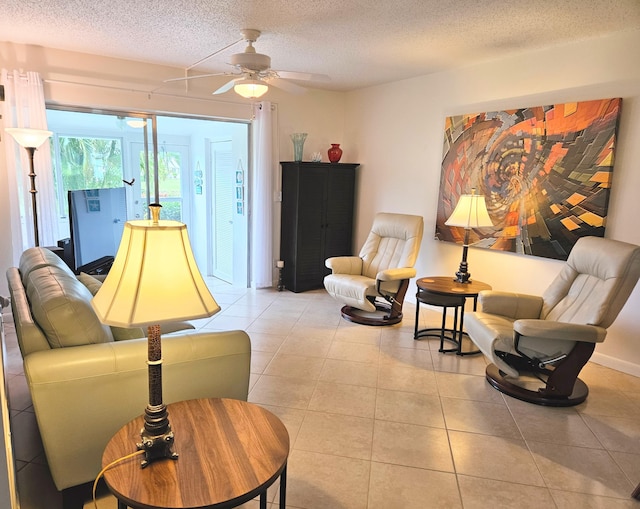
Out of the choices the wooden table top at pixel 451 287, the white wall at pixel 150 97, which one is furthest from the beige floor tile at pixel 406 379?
the white wall at pixel 150 97

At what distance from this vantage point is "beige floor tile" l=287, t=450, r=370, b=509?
1942 millimetres

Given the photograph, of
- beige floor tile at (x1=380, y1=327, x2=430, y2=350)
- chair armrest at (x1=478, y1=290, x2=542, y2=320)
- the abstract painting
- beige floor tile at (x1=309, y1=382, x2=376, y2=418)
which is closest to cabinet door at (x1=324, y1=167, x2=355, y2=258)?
the abstract painting

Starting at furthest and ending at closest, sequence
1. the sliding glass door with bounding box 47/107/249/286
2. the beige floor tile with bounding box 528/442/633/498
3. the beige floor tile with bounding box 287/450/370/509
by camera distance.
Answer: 1. the sliding glass door with bounding box 47/107/249/286
2. the beige floor tile with bounding box 528/442/633/498
3. the beige floor tile with bounding box 287/450/370/509

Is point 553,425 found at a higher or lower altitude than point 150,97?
lower

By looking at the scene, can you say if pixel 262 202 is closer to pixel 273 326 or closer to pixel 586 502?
pixel 273 326

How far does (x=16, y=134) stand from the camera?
11.4 ft

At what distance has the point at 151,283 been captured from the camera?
4.43 feet

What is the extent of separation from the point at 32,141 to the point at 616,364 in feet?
16.1

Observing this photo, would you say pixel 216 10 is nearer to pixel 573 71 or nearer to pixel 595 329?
pixel 573 71

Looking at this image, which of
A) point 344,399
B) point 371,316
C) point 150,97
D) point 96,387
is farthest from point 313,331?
point 150,97

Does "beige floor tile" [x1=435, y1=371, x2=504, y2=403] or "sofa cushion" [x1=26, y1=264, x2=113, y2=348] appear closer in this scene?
"sofa cushion" [x1=26, y1=264, x2=113, y2=348]

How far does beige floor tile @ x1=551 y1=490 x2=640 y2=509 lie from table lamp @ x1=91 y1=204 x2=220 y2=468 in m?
1.71

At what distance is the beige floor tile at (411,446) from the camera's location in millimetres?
2234

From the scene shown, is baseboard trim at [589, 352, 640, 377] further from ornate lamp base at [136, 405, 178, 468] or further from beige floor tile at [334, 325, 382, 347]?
ornate lamp base at [136, 405, 178, 468]
